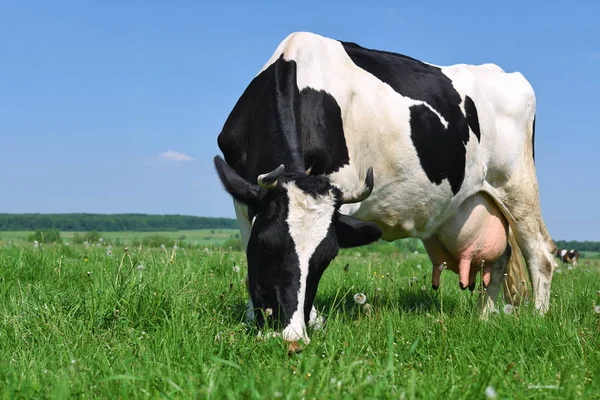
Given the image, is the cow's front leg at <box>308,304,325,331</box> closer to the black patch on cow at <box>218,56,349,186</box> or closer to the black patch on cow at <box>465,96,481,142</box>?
the black patch on cow at <box>218,56,349,186</box>

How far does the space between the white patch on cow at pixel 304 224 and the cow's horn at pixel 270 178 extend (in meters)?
0.09

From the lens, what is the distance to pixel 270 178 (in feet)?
16.8

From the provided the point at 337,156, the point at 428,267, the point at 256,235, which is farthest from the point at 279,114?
the point at 428,267

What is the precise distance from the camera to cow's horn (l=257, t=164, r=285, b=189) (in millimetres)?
5090

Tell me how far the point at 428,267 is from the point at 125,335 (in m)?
8.01

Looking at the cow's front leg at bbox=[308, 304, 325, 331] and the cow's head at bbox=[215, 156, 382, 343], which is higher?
the cow's head at bbox=[215, 156, 382, 343]

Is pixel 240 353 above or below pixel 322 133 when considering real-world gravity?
below

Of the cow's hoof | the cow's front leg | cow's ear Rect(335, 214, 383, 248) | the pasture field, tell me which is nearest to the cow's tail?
the pasture field

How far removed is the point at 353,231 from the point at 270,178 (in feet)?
3.04

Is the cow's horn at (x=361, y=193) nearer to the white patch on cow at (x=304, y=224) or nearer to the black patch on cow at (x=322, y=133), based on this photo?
the white patch on cow at (x=304, y=224)

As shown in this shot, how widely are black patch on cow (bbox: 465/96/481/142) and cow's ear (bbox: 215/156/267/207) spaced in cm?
378

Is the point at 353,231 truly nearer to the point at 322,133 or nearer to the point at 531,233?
the point at 322,133

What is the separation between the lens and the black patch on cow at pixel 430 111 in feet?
24.0

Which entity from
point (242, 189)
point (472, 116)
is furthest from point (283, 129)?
point (472, 116)
